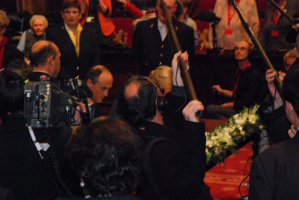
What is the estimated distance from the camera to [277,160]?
5.98ft

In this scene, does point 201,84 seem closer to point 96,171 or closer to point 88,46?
point 88,46

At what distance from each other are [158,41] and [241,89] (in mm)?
1465

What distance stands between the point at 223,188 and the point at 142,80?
8.25ft

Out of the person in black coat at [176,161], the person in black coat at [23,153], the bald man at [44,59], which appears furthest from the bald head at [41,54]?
the person in black coat at [176,161]

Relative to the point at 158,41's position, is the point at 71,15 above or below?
above

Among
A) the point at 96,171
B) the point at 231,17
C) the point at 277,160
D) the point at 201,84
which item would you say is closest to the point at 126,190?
the point at 96,171

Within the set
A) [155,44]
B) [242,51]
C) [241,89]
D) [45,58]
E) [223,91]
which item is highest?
[45,58]

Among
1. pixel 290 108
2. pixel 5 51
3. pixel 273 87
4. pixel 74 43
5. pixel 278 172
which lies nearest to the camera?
pixel 278 172

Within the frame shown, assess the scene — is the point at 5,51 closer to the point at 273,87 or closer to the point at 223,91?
the point at 223,91

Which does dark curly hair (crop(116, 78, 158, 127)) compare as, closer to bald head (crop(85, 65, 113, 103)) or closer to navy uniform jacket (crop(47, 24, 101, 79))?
bald head (crop(85, 65, 113, 103))

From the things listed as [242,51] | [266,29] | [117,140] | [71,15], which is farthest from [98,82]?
[266,29]

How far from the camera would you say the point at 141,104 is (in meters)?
2.40

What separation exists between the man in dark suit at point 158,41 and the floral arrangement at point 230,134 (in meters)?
1.01

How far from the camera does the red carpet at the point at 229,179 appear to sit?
14.7ft
